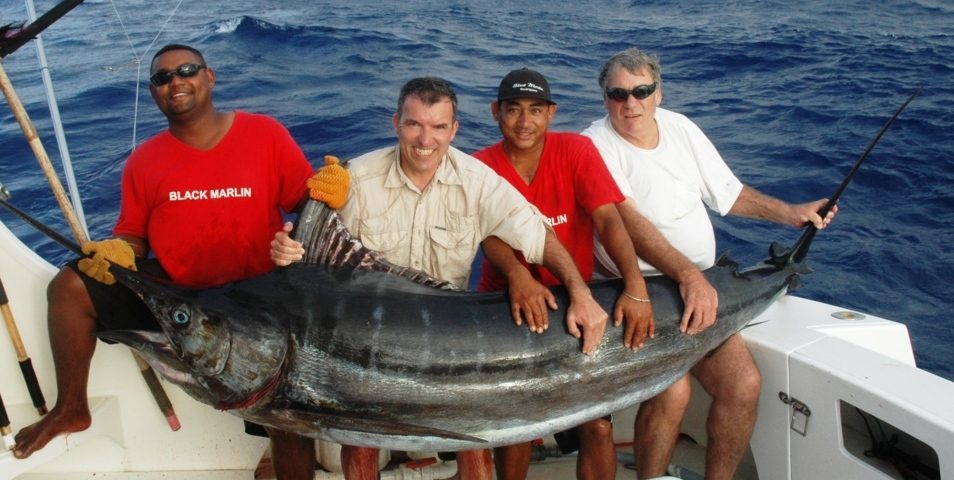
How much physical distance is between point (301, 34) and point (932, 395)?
11401mm

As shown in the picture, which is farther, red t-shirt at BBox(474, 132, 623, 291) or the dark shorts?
red t-shirt at BBox(474, 132, 623, 291)

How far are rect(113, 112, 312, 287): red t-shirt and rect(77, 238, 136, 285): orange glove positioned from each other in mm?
293

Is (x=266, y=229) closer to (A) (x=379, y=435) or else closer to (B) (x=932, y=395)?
(A) (x=379, y=435)

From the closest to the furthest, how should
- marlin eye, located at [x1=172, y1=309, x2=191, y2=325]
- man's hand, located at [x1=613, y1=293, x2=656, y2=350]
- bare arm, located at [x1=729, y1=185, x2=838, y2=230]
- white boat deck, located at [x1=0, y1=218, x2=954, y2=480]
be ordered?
marlin eye, located at [x1=172, y1=309, x2=191, y2=325] < white boat deck, located at [x1=0, y1=218, x2=954, y2=480] < man's hand, located at [x1=613, y1=293, x2=656, y2=350] < bare arm, located at [x1=729, y1=185, x2=838, y2=230]

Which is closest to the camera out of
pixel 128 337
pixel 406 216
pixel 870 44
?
pixel 128 337

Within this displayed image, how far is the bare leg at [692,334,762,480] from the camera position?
273cm

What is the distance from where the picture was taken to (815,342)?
2684mm

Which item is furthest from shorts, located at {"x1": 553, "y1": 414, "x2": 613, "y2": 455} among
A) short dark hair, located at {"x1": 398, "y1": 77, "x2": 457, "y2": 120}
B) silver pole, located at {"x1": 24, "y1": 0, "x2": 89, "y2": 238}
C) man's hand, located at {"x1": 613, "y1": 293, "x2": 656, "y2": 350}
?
silver pole, located at {"x1": 24, "y1": 0, "x2": 89, "y2": 238}

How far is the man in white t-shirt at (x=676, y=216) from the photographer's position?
2734 mm

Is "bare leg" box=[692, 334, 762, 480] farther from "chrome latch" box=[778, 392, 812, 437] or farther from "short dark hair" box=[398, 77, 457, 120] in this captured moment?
"short dark hair" box=[398, 77, 457, 120]

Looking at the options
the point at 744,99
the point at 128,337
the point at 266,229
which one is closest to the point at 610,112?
the point at 266,229

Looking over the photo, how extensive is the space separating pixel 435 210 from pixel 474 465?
2.94 ft

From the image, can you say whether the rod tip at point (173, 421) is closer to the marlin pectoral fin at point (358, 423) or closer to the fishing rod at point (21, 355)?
the fishing rod at point (21, 355)

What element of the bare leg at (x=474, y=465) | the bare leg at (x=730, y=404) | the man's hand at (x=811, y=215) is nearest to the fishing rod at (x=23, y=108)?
the bare leg at (x=474, y=465)
